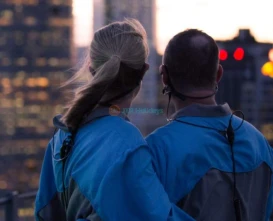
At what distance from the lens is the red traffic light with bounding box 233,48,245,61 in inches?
541

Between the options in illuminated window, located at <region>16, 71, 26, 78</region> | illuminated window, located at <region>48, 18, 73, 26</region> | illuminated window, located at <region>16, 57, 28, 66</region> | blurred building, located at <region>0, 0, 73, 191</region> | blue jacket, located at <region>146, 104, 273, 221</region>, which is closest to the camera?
blue jacket, located at <region>146, 104, 273, 221</region>

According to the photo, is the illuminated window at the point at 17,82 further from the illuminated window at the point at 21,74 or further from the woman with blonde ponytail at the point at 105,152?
the woman with blonde ponytail at the point at 105,152

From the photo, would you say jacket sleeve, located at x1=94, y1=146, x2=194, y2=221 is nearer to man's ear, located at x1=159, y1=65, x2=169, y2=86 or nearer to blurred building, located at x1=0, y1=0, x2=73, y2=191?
man's ear, located at x1=159, y1=65, x2=169, y2=86

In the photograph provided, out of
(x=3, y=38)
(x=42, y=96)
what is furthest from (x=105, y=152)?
(x=3, y=38)

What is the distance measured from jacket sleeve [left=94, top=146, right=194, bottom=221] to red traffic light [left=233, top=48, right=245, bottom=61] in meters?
11.6

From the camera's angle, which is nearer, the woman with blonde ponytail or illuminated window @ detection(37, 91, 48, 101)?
the woman with blonde ponytail

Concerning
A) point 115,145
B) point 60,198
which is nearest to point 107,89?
point 115,145

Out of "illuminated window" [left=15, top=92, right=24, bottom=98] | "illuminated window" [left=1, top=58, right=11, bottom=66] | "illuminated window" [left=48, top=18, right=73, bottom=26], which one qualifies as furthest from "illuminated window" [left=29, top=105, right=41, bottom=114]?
"illuminated window" [left=48, top=18, right=73, bottom=26]

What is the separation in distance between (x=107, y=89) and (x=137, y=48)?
21cm

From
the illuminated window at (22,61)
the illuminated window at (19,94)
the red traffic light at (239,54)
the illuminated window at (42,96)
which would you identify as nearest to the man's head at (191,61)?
the red traffic light at (239,54)

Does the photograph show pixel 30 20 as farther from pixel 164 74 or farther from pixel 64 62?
pixel 164 74

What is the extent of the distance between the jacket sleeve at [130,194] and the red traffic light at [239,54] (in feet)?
38.0

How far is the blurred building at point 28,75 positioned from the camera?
2035 inches

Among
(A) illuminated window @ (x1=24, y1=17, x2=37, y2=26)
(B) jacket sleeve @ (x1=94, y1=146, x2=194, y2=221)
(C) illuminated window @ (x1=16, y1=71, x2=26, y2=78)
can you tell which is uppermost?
(B) jacket sleeve @ (x1=94, y1=146, x2=194, y2=221)
